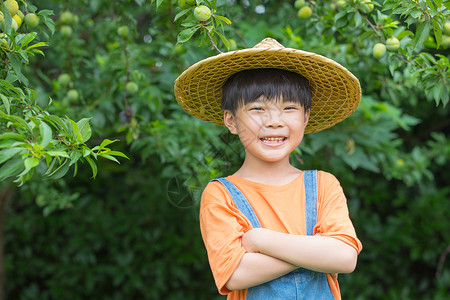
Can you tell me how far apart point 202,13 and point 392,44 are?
0.76 metres

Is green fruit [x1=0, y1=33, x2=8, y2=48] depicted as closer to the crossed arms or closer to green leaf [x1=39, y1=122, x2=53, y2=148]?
green leaf [x1=39, y1=122, x2=53, y2=148]

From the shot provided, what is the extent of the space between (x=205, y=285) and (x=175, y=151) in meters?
2.11

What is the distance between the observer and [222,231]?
4.24 ft

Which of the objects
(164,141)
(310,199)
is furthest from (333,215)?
(164,141)

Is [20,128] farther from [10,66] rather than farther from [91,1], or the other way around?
[91,1]

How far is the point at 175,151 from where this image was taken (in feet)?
8.02

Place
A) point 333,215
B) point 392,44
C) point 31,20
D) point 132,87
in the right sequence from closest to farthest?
point 333,215
point 31,20
point 392,44
point 132,87

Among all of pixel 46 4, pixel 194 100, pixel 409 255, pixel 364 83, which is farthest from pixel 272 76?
pixel 409 255

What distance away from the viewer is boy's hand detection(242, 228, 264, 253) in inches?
48.8

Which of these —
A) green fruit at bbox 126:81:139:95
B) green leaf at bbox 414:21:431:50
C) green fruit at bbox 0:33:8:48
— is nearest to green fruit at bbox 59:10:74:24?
green fruit at bbox 126:81:139:95

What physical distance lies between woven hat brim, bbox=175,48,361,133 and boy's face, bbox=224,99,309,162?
4.8 inches

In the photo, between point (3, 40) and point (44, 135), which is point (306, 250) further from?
point (3, 40)

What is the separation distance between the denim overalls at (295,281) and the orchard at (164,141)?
408 millimetres

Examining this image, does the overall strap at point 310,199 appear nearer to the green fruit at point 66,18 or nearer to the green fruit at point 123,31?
the green fruit at point 123,31
